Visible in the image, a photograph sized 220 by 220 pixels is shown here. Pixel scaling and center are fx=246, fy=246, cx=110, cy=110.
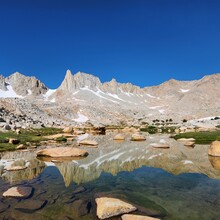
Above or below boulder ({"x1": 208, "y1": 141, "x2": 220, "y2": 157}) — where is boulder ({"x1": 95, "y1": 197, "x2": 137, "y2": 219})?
below

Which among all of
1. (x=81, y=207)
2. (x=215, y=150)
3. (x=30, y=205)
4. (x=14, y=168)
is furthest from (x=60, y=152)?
(x=215, y=150)

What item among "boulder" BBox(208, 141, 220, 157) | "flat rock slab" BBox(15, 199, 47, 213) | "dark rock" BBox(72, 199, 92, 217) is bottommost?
"dark rock" BBox(72, 199, 92, 217)

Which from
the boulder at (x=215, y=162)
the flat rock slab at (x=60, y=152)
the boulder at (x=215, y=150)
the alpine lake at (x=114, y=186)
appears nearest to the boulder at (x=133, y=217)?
the alpine lake at (x=114, y=186)

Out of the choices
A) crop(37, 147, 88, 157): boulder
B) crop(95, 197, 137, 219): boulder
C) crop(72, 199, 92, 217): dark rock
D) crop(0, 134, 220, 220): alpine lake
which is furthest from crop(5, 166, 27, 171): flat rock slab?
crop(95, 197, 137, 219): boulder

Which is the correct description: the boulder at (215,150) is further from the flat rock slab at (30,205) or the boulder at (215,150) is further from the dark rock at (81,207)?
the flat rock slab at (30,205)

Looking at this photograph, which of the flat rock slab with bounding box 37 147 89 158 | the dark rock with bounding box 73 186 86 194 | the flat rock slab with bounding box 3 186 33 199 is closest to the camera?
the flat rock slab with bounding box 3 186 33 199

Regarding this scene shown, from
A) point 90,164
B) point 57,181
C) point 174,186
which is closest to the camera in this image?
point 174,186

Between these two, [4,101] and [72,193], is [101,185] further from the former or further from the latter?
[4,101]

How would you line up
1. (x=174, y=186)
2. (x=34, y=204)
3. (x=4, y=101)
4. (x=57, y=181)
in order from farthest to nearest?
(x=4, y=101) < (x=57, y=181) < (x=174, y=186) < (x=34, y=204)

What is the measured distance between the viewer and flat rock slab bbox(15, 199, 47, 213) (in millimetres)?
13250

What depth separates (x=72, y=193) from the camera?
1625 cm

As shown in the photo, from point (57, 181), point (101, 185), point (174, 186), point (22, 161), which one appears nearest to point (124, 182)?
point (101, 185)

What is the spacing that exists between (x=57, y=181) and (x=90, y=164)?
7301 mm

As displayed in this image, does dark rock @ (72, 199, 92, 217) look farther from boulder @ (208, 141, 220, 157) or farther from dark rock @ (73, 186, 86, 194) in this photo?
boulder @ (208, 141, 220, 157)
